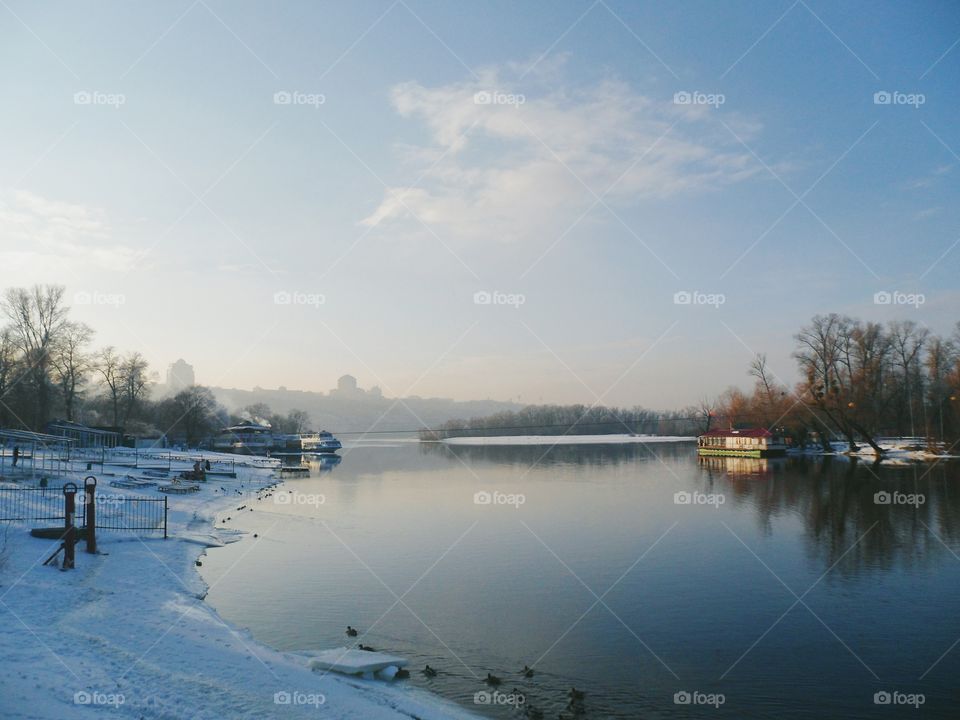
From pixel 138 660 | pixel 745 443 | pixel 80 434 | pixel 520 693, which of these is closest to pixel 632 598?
pixel 520 693

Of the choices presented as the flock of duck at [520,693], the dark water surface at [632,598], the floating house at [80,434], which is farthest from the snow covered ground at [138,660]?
the floating house at [80,434]

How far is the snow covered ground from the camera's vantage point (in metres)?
9.59

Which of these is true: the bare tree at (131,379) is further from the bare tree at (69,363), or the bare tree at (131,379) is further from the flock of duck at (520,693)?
the flock of duck at (520,693)

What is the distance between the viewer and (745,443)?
98.9 m

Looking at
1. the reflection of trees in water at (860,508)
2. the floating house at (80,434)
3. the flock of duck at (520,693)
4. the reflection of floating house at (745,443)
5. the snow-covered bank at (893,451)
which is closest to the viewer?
the flock of duck at (520,693)

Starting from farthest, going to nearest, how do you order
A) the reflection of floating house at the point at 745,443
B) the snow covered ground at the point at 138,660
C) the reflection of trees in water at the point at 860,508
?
the reflection of floating house at the point at 745,443 < the reflection of trees in water at the point at 860,508 < the snow covered ground at the point at 138,660

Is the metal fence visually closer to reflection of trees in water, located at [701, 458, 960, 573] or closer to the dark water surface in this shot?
the dark water surface

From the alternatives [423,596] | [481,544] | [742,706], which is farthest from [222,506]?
[742,706]

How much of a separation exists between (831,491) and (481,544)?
30.6 m

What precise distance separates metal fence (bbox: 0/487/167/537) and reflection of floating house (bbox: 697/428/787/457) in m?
85.4

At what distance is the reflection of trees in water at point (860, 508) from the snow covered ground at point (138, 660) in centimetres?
1848

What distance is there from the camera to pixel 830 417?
90625mm

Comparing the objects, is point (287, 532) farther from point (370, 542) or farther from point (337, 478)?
point (337, 478)

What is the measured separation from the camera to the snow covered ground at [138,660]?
378 inches
